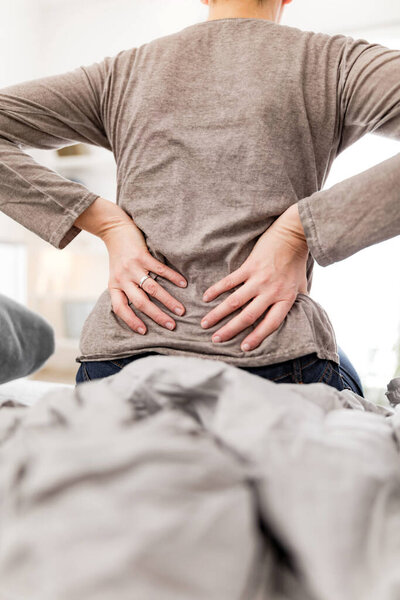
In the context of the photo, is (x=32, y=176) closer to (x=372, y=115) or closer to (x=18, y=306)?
(x=18, y=306)

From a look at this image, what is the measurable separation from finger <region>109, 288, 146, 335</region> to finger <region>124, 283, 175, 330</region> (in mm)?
12

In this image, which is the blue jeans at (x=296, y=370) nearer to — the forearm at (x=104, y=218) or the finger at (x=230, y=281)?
the finger at (x=230, y=281)

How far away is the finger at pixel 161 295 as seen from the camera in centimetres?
80

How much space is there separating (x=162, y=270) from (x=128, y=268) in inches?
2.5

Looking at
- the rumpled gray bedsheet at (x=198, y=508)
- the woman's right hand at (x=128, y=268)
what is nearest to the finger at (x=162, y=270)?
the woman's right hand at (x=128, y=268)

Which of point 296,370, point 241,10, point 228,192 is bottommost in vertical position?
point 296,370

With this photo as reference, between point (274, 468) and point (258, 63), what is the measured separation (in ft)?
2.32

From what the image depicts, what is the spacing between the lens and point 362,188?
721 millimetres

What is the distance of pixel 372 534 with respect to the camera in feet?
1.09

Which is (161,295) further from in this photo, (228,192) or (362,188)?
(362,188)

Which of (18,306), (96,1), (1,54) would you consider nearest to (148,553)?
(18,306)

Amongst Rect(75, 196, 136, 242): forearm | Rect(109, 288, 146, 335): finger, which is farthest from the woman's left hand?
Rect(75, 196, 136, 242): forearm

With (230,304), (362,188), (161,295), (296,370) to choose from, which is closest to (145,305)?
(161,295)

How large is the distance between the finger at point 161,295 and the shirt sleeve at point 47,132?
7.8 inches
